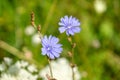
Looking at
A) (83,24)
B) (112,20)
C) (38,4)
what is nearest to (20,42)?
(38,4)

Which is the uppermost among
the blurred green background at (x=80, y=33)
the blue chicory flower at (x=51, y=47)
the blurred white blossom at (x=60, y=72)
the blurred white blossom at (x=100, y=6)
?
the blurred white blossom at (x=100, y=6)

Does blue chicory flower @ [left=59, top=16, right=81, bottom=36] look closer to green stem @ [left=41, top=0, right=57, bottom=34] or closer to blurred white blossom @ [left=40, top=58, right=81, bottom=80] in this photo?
blurred white blossom @ [left=40, top=58, right=81, bottom=80]

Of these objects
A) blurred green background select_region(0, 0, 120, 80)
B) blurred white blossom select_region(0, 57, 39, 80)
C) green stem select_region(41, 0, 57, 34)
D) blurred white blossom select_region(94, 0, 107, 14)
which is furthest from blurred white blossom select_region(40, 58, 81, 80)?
blurred white blossom select_region(94, 0, 107, 14)

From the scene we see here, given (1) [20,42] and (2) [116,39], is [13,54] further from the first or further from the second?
(2) [116,39]

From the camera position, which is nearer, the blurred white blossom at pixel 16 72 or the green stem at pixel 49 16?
the blurred white blossom at pixel 16 72

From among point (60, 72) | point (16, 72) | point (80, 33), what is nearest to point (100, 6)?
point (80, 33)

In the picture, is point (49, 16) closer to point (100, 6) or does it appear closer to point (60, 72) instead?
point (100, 6)

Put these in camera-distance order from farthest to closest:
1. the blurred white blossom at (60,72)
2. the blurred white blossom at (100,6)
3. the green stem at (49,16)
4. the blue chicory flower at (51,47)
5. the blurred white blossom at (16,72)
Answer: the blurred white blossom at (100,6)
the green stem at (49,16)
the blurred white blossom at (60,72)
the blurred white blossom at (16,72)
the blue chicory flower at (51,47)

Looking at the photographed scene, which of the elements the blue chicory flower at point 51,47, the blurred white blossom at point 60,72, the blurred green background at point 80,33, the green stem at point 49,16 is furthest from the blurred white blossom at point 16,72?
the green stem at point 49,16

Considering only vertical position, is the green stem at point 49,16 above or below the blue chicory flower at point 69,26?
above

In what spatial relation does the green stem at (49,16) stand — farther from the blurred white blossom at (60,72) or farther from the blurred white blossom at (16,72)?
the blurred white blossom at (16,72)
